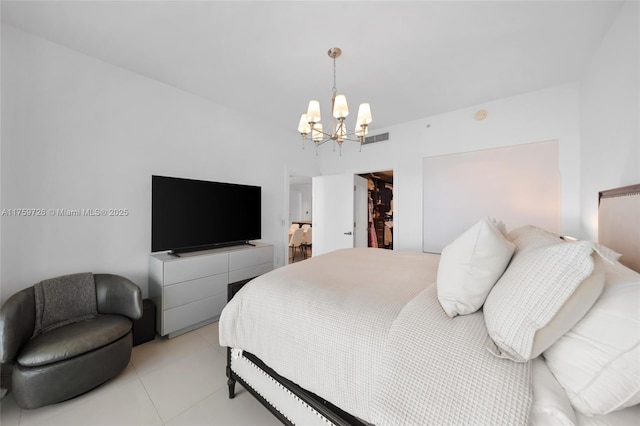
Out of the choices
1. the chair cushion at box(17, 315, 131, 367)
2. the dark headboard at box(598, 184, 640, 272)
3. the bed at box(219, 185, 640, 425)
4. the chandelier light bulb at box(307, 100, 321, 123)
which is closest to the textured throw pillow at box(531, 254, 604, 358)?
the bed at box(219, 185, 640, 425)

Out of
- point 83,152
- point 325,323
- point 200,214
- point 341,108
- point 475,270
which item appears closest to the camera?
point 475,270

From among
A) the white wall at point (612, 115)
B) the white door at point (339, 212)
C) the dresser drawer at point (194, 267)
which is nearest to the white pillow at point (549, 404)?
the white wall at point (612, 115)

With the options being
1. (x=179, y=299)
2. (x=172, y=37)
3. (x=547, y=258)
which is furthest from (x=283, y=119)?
(x=547, y=258)

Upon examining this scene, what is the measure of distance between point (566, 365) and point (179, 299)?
2814mm

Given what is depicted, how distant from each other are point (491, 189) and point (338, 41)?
2602mm

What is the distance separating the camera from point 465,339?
0.84 metres

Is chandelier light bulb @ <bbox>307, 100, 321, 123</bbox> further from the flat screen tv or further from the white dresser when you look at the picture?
the white dresser

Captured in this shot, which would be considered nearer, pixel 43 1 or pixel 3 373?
pixel 43 1

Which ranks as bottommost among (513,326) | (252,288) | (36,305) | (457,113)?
(36,305)

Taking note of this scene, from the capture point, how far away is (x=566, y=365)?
27.5 inches

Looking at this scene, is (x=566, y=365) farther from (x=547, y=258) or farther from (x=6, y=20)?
(x=6, y=20)

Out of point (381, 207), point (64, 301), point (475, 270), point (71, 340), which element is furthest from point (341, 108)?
point (381, 207)

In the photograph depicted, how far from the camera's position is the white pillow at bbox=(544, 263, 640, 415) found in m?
0.59

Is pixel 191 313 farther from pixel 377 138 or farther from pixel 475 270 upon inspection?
pixel 377 138
